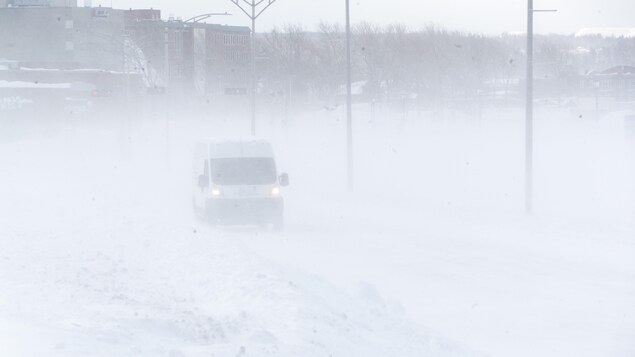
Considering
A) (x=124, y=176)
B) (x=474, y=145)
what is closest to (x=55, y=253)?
(x=124, y=176)

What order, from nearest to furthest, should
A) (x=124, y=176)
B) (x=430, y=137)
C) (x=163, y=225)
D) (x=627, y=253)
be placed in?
1. (x=627, y=253)
2. (x=163, y=225)
3. (x=124, y=176)
4. (x=430, y=137)

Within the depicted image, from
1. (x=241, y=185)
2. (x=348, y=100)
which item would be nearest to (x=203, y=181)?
(x=241, y=185)

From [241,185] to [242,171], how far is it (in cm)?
33

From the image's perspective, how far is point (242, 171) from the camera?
27344 mm

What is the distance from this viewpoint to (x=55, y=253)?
18875 millimetres

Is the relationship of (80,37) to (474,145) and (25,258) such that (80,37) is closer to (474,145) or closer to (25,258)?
(474,145)

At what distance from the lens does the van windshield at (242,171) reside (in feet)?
→ 89.5

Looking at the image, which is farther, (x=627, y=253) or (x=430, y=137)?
(x=430, y=137)

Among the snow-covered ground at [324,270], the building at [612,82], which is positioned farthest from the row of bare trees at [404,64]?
the snow-covered ground at [324,270]

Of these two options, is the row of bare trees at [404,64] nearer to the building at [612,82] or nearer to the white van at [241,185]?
the building at [612,82]

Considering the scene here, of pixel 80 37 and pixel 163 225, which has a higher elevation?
pixel 80 37

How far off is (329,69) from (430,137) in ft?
61.1

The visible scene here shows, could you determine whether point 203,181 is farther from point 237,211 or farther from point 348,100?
point 348,100

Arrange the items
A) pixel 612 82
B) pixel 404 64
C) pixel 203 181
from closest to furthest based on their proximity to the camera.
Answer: pixel 203 181 → pixel 612 82 → pixel 404 64
